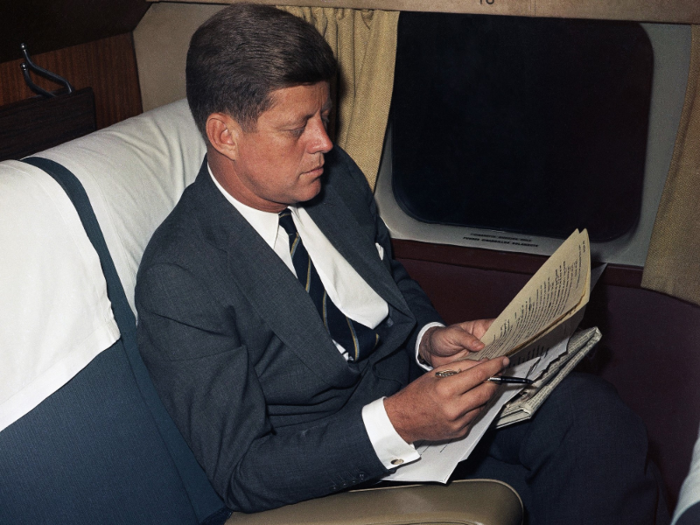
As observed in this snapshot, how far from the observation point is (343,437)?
1.15 metres

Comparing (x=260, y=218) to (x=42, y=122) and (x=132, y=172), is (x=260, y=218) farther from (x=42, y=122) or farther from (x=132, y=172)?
(x=42, y=122)

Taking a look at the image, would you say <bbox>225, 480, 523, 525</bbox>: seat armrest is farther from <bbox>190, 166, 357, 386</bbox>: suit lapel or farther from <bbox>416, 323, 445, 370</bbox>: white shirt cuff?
<bbox>416, 323, 445, 370</bbox>: white shirt cuff

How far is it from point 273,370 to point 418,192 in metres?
1.06

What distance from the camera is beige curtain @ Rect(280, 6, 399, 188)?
1838 millimetres

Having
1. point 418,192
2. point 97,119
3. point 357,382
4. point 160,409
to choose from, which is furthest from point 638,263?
point 97,119

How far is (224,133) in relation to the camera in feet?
4.04

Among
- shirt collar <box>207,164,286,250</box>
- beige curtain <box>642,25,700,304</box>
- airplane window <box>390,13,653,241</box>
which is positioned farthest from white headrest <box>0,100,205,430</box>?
beige curtain <box>642,25,700,304</box>

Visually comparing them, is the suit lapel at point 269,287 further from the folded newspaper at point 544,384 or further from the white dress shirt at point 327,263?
the folded newspaper at point 544,384

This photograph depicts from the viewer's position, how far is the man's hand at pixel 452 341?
1385 millimetres

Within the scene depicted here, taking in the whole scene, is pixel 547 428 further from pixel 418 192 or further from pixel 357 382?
pixel 418 192

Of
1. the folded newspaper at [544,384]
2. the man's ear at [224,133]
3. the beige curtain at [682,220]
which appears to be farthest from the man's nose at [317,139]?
the beige curtain at [682,220]

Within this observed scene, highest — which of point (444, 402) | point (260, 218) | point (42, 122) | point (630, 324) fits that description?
point (42, 122)

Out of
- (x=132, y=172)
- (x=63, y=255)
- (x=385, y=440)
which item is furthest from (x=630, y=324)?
(x=63, y=255)

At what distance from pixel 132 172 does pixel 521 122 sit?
1196 millimetres
